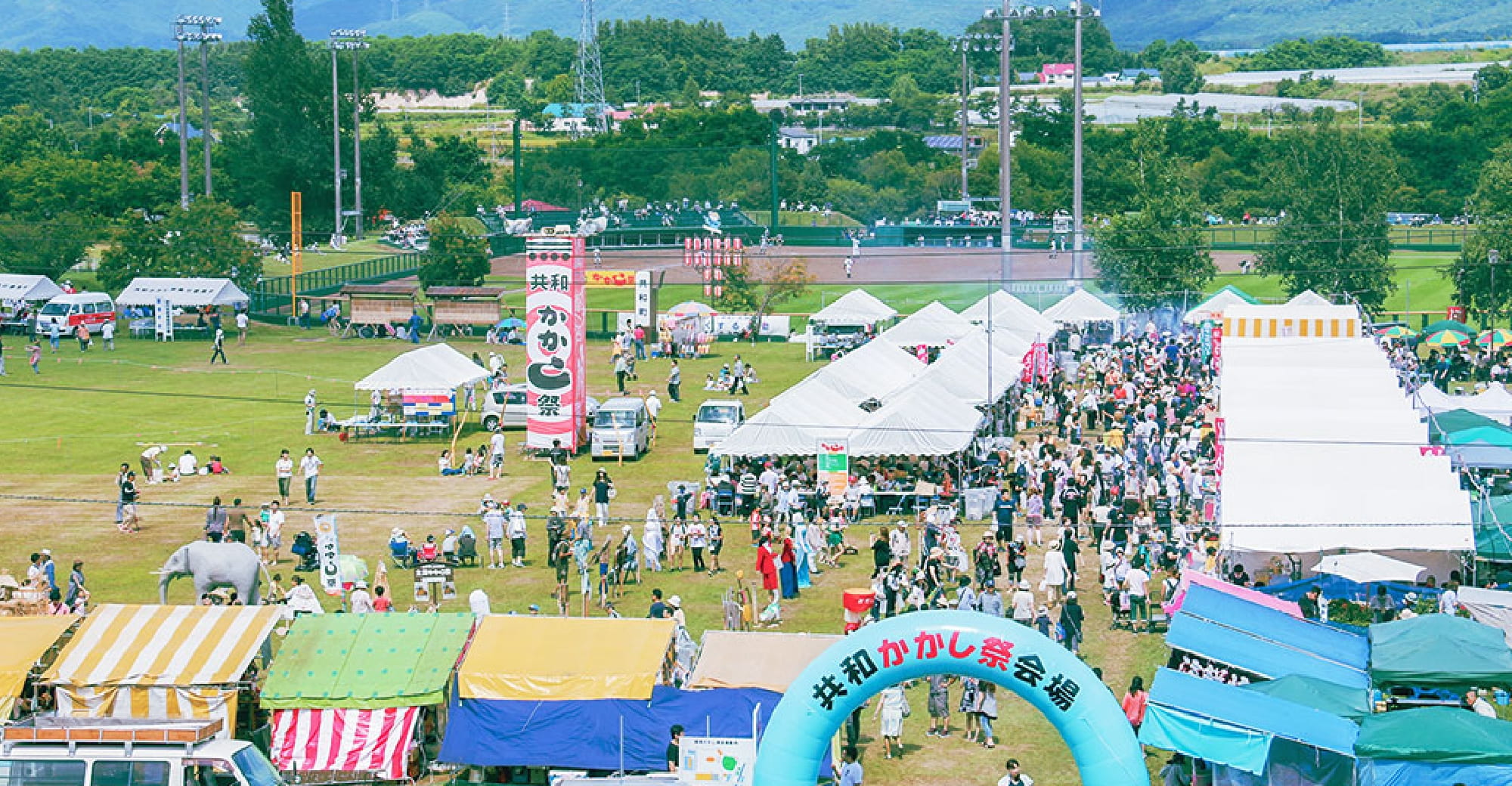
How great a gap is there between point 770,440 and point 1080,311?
A: 2404 cm

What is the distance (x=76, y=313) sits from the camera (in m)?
64.1

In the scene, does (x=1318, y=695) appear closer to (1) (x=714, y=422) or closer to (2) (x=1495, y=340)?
(1) (x=714, y=422)

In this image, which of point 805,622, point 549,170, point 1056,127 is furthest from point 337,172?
point 805,622

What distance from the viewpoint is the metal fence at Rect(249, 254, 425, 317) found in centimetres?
7462

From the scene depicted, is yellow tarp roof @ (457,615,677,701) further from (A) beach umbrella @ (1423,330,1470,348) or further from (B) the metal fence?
(B) the metal fence

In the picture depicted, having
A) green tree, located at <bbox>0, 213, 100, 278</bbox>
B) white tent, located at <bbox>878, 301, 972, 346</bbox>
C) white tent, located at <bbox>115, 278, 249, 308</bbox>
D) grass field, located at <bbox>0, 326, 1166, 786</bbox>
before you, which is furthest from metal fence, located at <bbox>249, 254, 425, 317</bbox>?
white tent, located at <bbox>878, 301, 972, 346</bbox>

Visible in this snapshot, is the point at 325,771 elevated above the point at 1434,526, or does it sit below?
below

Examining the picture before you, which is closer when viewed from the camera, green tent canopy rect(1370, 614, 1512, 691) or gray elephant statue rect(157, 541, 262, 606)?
green tent canopy rect(1370, 614, 1512, 691)

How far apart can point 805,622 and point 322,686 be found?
8.72 metres

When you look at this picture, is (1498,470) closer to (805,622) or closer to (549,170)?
(805,622)

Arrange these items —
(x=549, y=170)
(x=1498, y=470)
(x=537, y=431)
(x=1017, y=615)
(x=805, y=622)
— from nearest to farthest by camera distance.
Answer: (x=1017, y=615) → (x=805, y=622) → (x=1498, y=470) → (x=537, y=431) → (x=549, y=170)

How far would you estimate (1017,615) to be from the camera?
24984mm

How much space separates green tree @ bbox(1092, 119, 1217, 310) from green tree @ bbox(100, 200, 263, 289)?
3315cm

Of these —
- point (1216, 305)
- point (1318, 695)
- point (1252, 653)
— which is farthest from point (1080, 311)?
point (1318, 695)
